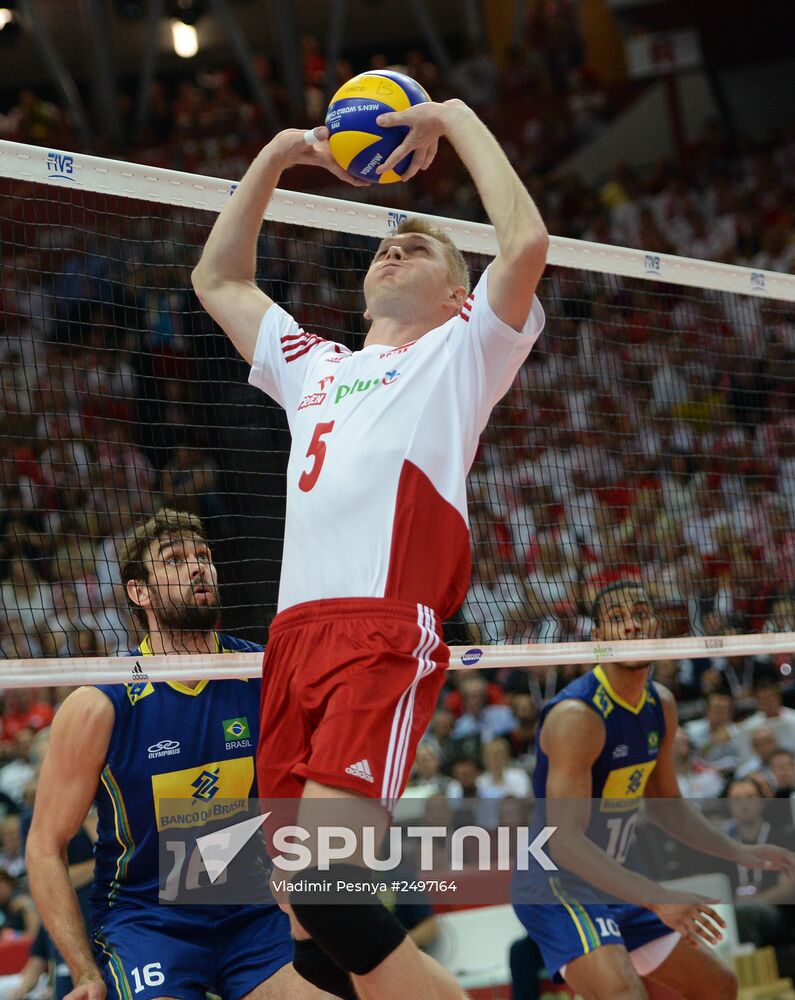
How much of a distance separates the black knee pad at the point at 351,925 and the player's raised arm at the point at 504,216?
154 centimetres

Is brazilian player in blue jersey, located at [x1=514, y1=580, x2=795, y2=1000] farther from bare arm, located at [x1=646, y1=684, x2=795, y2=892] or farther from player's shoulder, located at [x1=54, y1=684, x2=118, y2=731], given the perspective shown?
player's shoulder, located at [x1=54, y1=684, x2=118, y2=731]

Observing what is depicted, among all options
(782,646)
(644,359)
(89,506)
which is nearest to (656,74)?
(644,359)

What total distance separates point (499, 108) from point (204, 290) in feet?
58.1

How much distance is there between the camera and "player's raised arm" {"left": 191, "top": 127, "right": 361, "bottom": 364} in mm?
4152

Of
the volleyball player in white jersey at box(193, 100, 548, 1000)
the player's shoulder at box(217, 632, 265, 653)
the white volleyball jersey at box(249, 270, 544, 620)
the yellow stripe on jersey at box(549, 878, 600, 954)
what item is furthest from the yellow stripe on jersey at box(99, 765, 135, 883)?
the yellow stripe on jersey at box(549, 878, 600, 954)

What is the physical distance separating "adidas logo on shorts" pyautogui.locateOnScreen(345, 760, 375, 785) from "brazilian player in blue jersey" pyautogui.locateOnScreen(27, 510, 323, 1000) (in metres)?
1.57

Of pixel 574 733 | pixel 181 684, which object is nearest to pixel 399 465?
pixel 181 684

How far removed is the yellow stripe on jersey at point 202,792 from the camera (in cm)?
473

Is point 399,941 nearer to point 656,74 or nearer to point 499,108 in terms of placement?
point 656,74

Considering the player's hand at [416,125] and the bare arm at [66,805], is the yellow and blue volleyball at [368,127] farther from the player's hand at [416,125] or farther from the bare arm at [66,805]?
the bare arm at [66,805]

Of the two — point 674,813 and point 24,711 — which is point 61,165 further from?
point 24,711

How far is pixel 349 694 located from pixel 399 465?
25.5 inches

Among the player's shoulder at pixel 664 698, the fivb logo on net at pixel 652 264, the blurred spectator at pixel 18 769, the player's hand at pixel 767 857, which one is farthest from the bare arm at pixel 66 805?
the blurred spectator at pixel 18 769

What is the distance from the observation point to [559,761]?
5875mm
